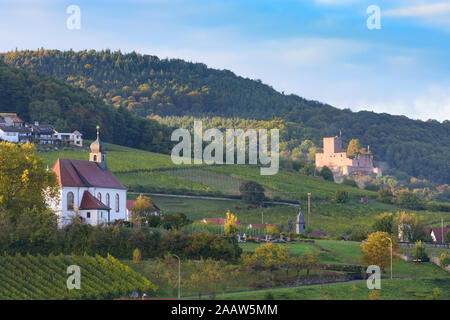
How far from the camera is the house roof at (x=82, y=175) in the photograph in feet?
294

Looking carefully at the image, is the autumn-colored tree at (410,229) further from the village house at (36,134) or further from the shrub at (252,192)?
the village house at (36,134)

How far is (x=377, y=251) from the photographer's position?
271 ft

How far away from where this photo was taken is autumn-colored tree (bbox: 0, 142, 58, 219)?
80750 mm

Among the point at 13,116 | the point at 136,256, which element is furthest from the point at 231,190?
the point at 13,116

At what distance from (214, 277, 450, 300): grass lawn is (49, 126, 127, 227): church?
22.6 metres

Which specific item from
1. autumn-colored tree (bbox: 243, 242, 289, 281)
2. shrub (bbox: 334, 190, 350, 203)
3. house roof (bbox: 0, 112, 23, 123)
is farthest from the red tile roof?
house roof (bbox: 0, 112, 23, 123)

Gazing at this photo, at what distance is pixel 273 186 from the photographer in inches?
5084

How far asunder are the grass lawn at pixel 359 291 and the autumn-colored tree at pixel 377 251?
17.6 feet

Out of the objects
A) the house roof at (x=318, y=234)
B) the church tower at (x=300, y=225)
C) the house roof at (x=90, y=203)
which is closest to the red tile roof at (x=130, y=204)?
the house roof at (x=90, y=203)

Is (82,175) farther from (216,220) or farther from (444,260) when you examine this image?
(444,260)

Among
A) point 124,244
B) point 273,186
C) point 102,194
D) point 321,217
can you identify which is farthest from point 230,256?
point 273,186

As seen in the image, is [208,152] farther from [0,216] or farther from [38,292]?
[38,292]

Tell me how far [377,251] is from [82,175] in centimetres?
3032
